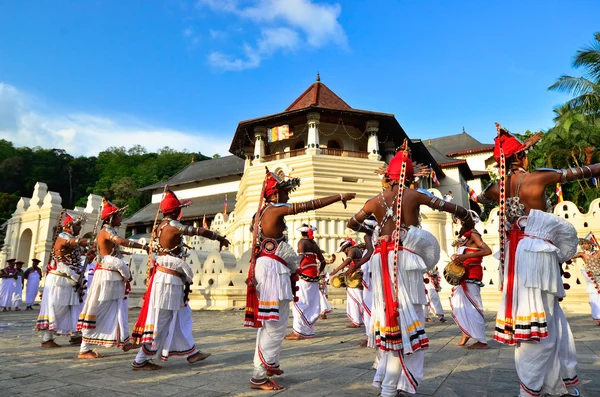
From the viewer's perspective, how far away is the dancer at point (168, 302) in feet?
14.3

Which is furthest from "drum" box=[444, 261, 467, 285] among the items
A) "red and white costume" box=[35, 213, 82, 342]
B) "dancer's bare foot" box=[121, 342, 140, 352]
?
"red and white costume" box=[35, 213, 82, 342]

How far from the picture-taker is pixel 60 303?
229 inches

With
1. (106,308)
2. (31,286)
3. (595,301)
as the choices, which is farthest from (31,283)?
(595,301)

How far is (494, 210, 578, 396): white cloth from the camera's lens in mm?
2936

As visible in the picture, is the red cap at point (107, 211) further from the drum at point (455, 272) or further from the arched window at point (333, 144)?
the arched window at point (333, 144)

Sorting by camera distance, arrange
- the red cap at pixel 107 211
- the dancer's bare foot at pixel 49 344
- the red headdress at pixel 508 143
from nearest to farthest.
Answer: the red headdress at pixel 508 143
the red cap at pixel 107 211
the dancer's bare foot at pixel 49 344

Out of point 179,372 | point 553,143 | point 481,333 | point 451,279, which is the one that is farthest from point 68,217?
point 553,143

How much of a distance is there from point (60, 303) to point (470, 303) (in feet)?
19.1

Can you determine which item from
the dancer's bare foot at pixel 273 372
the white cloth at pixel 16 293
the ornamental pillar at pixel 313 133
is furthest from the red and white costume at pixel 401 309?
the ornamental pillar at pixel 313 133

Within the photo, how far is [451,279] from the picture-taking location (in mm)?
5578

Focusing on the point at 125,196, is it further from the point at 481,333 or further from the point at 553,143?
the point at 481,333

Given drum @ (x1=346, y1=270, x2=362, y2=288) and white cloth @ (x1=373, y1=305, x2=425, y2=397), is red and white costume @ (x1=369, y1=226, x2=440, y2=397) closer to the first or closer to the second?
white cloth @ (x1=373, y1=305, x2=425, y2=397)

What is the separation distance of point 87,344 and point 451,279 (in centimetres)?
485

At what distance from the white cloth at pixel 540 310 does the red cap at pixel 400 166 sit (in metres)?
0.99
